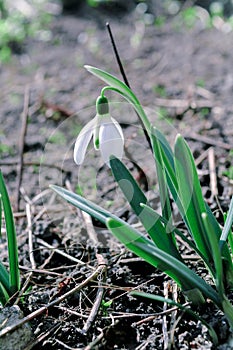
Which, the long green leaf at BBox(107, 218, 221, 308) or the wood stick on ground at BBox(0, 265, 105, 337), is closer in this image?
the long green leaf at BBox(107, 218, 221, 308)

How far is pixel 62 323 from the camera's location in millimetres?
1506

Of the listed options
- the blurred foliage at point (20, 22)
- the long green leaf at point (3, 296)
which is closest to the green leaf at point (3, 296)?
the long green leaf at point (3, 296)

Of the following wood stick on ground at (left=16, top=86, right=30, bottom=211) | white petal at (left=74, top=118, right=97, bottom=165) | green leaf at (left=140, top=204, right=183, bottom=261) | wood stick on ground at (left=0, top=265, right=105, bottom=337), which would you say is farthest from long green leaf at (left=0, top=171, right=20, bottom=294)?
wood stick on ground at (left=16, top=86, right=30, bottom=211)

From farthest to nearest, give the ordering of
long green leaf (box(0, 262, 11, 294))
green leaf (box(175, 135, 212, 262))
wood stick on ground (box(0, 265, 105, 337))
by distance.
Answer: long green leaf (box(0, 262, 11, 294)), wood stick on ground (box(0, 265, 105, 337)), green leaf (box(175, 135, 212, 262))

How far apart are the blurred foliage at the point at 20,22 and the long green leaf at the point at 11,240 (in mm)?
2235

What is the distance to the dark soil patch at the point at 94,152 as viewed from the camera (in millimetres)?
1465

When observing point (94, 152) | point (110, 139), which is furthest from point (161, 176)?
point (94, 152)

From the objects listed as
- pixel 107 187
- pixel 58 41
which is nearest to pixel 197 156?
pixel 107 187

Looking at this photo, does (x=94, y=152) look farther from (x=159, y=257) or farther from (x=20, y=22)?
(x=20, y=22)

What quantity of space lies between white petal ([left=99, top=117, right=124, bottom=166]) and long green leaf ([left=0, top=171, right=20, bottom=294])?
289mm

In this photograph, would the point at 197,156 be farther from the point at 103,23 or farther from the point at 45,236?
the point at 103,23

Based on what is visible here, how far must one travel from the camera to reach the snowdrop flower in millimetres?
1329

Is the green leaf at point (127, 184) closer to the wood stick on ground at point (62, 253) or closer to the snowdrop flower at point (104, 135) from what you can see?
the snowdrop flower at point (104, 135)

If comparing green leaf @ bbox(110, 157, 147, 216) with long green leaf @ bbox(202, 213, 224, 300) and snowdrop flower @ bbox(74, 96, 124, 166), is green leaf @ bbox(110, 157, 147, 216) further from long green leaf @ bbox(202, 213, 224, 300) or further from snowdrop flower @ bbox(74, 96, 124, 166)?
long green leaf @ bbox(202, 213, 224, 300)
